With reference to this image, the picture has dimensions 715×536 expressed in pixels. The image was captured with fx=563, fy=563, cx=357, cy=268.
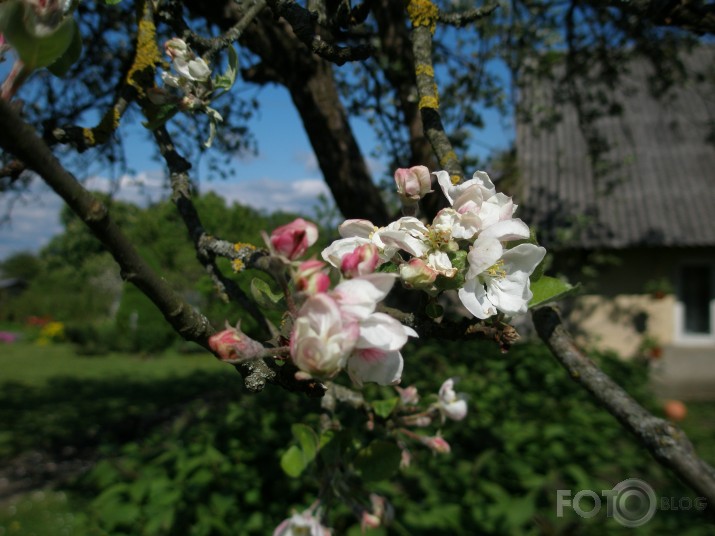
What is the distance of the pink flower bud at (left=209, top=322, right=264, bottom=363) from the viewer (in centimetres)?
76

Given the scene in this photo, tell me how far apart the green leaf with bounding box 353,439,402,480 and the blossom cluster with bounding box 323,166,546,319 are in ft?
1.85

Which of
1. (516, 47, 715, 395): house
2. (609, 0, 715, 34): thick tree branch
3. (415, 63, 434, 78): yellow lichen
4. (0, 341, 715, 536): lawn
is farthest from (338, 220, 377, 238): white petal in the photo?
(516, 47, 715, 395): house

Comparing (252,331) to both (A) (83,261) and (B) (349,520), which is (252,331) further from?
(A) (83,261)

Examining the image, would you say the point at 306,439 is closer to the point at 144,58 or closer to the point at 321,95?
the point at 144,58

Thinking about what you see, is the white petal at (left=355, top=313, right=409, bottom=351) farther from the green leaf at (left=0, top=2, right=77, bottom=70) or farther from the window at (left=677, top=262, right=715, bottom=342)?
the window at (left=677, top=262, right=715, bottom=342)

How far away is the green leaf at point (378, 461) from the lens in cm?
137

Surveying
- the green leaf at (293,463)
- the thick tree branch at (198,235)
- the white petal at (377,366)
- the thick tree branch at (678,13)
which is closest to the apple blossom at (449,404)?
the green leaf at (293,463)

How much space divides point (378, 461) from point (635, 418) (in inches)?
25.1

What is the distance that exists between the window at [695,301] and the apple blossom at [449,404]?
12060 mm

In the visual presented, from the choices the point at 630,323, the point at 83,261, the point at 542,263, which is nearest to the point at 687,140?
the point at 630,323

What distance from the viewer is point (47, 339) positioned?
23328 millimetres

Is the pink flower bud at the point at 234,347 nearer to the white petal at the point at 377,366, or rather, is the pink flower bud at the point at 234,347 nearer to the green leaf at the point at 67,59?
the white petal at the point at 377,366

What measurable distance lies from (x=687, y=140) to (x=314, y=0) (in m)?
14.8

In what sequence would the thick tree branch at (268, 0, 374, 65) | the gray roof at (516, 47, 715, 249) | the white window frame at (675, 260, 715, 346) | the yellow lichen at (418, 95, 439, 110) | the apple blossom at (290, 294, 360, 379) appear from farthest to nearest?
the white window frame at (675, 260, 715, 346), the gray roof at (516, 47, 715, 249), the yellow lichen at (418, 95, 439, 110), the thick tree branch at (268, 0, 374, 65), the apple blossom at (290, 294, 360, 379)
